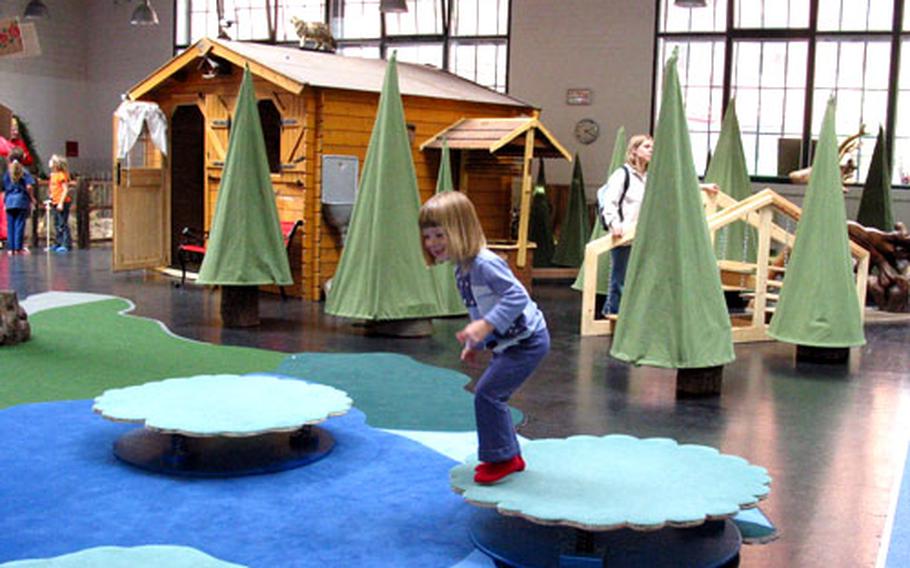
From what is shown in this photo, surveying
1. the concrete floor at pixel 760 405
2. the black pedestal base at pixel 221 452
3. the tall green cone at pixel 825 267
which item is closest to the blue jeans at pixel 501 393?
Answer: the concrete floor at pixel 760 405

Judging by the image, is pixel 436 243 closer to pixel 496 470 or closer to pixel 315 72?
pixel 496 470

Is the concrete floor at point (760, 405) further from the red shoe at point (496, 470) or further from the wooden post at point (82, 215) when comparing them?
the wooden post at point (82, 215)

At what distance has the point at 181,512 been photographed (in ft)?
13.5

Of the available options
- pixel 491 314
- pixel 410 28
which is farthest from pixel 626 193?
pixel 410 28

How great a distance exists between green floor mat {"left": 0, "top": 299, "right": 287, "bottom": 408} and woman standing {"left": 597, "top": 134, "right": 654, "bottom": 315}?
2.97 m

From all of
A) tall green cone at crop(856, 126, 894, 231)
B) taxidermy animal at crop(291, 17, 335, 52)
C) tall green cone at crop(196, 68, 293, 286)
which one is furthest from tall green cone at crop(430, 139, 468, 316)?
tall green cone at crop(856, 126, 894, 231)

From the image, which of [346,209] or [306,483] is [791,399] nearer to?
[306,483]

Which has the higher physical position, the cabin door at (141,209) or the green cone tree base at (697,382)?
the cabin door at (141,209)

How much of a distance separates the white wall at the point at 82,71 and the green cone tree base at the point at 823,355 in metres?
15.5

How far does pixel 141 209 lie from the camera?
12.6 metres

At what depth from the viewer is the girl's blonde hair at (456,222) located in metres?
3.94

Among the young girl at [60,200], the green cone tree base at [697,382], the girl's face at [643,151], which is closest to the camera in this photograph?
the green cone tree base at [697,382]

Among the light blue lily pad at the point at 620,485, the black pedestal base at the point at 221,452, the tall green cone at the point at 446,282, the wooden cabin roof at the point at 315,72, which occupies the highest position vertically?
the wooden cabin roof at the point at 315,72

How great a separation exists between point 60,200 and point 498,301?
1327cm
